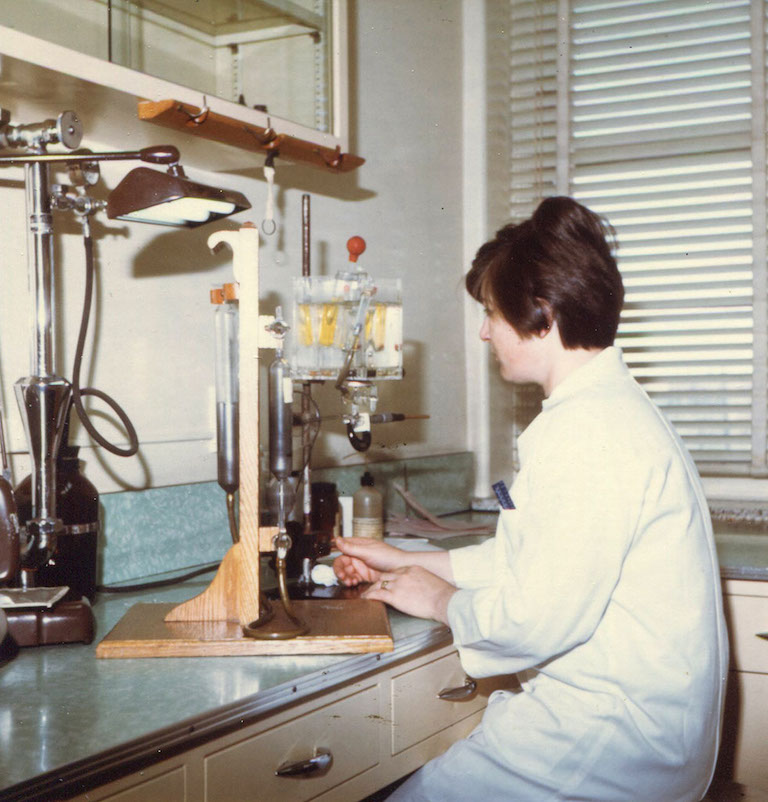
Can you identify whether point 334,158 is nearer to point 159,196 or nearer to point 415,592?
point 159,196

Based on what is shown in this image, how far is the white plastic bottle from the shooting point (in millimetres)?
1989

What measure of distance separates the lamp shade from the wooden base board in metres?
0.60

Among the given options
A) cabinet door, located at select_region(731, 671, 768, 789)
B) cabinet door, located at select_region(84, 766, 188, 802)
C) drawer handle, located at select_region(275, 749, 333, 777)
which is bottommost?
cabinet door, located at select_region(731, 671, 768, 789)

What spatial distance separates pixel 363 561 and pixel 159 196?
0.73 metres

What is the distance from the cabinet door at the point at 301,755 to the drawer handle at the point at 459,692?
0.17 meters

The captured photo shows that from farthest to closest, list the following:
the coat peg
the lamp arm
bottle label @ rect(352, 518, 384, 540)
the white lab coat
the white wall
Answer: bottle label @ rect(352, 518, 384, 540) < the coat peg < the white wall < the lamp arm < the white lab coat

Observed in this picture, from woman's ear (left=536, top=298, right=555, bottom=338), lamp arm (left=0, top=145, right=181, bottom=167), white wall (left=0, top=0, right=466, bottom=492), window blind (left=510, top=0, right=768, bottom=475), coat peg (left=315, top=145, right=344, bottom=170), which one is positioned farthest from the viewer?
window blind (left=510, top=0, right=768, bottom=475)

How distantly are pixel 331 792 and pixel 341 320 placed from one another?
765 millimetres

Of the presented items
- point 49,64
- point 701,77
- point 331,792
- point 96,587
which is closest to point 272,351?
point 96,587

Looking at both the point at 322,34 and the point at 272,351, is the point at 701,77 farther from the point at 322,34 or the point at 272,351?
the point at 272,351

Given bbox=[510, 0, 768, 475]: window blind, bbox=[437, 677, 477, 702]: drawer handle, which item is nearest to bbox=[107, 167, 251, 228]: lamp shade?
bbox=[437, 677, 477, 702]: drawer handle

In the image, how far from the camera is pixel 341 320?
5.26 ft

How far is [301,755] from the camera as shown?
1.18 m

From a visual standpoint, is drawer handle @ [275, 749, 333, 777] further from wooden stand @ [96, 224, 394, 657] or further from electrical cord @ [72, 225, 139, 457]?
electrical cord @ [72, 225, 139, 457]
